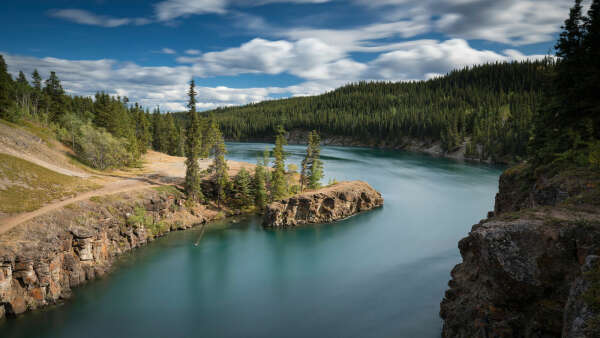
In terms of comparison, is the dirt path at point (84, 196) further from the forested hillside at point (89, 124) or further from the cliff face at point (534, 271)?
the cliff face at point (534, 271)

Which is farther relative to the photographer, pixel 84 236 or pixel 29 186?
pixel 29 186

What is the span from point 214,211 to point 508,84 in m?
210

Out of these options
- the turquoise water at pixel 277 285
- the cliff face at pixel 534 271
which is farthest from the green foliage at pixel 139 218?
the cliff face at pixel 534 271

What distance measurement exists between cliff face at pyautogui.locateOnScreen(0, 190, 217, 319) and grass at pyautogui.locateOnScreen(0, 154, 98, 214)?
3.75 metres

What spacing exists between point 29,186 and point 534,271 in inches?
1619

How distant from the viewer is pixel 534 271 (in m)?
12.3

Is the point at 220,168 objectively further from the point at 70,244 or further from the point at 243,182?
the point at 70,244

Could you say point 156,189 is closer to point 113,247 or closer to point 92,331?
point 113,247

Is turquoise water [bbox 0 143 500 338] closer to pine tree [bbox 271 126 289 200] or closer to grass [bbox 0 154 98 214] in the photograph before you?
pine tree [bbox 271 126 289 200]

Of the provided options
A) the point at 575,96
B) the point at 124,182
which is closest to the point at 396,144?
the point at 124,182

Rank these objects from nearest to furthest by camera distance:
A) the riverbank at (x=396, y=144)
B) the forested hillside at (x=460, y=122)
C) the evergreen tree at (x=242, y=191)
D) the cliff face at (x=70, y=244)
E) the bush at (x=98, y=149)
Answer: the cliff face at (x=70, y=244) < the evergreen tree at (x=242, y=191) < the bush at (x=98, y=149) < the forested hillside at (x=460, y=122) < the riverbank at (x=396, y=144)

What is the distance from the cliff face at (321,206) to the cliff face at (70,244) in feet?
46.3

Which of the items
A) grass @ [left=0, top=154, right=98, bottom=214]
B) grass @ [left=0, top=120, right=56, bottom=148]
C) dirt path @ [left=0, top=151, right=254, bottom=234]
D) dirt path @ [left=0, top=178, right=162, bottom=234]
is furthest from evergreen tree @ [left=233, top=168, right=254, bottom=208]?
grass @ [left=0, top=120, right=56, bottom=148]

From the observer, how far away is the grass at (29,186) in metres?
28.0
